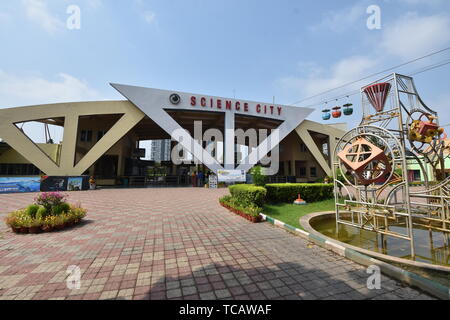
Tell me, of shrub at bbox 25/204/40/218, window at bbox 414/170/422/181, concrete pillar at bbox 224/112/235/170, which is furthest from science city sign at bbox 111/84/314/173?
window at bbox 414/170/422/181

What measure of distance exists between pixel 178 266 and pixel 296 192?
29.4 ft

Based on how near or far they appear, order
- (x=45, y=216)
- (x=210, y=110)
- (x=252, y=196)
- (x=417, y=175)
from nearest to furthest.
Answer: (x=45, y=216), (x=252, y=196), (x=210, y=110), (x=417, y=175)

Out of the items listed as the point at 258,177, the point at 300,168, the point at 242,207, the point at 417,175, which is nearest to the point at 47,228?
the point at 242,207

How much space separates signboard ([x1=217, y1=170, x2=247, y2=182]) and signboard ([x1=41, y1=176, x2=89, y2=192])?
12239 millimetres

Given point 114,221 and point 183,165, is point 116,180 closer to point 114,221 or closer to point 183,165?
point 183,165

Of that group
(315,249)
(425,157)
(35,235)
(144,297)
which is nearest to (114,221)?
(35,235)

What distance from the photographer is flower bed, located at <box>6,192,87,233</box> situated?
5332mm

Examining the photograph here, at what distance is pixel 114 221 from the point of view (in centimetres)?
651

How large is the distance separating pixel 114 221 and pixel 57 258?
2.75 m

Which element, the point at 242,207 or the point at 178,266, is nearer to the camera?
the point at 178,266

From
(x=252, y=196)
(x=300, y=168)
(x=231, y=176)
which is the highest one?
(x=300, y=168)

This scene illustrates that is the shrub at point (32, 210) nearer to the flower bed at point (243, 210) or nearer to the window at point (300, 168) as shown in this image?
the flower bed at point (243, 210)

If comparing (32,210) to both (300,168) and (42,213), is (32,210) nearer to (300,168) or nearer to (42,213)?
(42,213)

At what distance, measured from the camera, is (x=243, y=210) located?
24.4ft
